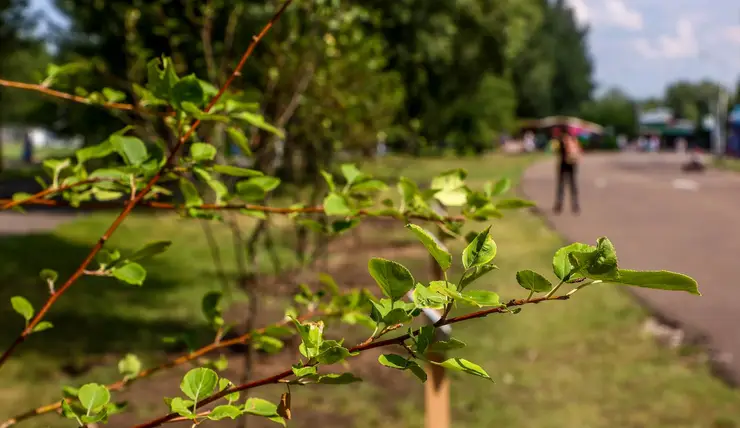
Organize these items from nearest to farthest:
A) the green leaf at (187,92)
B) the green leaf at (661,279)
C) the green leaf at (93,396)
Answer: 1. the green leaf at (661,279)
2. the green leaf at (93,396)
3. the green leaf at (187,92)

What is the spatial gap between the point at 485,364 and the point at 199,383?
4.99m

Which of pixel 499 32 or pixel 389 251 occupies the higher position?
pixel 499 32

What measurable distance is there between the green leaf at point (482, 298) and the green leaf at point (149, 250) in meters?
0.75

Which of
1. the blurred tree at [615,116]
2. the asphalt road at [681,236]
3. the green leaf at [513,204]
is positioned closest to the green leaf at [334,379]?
the green leaf at [513,204]

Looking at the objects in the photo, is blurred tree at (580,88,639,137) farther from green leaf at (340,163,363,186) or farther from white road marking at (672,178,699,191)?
green leaf at (340,163,363,186)

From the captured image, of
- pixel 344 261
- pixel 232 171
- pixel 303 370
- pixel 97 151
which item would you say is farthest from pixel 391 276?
pixel 344 261

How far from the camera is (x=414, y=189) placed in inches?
65.8

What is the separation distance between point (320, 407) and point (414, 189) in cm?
368

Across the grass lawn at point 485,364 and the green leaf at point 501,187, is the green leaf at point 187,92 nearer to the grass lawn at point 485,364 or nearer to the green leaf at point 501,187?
the green leaf at point 501,187

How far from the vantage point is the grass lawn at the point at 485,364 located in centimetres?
492

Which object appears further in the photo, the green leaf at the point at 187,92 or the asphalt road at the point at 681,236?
the asphalt road at the point at 681,236

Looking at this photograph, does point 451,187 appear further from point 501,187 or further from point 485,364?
point 485,364

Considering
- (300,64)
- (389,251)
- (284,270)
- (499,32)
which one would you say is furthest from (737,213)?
(300,64)

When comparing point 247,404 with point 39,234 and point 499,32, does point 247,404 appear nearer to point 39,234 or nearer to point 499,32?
point 39,234
